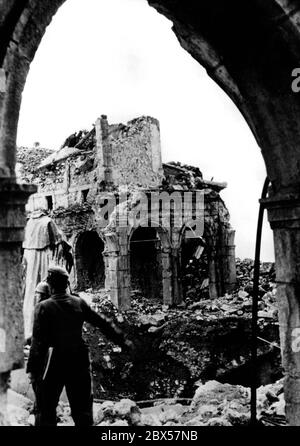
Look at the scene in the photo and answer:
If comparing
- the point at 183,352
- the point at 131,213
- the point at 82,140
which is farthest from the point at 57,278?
the point at 82,140

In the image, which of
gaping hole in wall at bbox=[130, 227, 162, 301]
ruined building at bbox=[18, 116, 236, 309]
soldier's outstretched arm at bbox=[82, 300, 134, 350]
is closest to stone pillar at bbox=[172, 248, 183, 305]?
ruined building at bbox=[18, 116, 236, 309]

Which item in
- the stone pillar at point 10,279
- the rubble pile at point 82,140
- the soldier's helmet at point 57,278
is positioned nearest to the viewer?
the stone pillar at point 10,279

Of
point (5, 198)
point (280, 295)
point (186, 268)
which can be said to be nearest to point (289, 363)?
point (280, 295)

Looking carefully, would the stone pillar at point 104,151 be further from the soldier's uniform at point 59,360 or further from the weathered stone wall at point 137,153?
the soldier's uniform at point 59,360

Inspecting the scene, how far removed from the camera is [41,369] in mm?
3238

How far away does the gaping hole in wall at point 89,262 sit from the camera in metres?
24.2

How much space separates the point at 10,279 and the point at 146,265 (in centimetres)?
2145

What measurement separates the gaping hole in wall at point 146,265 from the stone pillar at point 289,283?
19978 millimetres

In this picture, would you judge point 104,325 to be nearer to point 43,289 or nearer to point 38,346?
point 38,346

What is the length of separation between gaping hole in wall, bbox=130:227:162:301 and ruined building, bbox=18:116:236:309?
52 mm

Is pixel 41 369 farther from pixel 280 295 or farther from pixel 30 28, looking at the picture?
pixel 30 28

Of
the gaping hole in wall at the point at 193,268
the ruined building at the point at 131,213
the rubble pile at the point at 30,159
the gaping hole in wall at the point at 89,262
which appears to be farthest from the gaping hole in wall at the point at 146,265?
Result: the rubble pile at the point at 30,159

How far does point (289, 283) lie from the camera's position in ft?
11.1

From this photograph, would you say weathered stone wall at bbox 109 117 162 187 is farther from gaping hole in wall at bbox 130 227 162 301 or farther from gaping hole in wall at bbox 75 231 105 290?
gaping hole in wall at bbox 75 231 105 290
